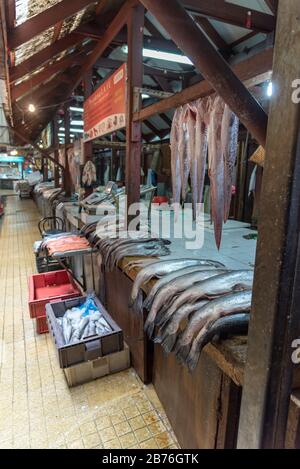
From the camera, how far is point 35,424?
2.24 meters

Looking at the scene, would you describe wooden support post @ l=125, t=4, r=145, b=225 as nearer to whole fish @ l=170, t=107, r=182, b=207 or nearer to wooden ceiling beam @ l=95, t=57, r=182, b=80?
whole fish @ l=170, t=107, r=182, b=207

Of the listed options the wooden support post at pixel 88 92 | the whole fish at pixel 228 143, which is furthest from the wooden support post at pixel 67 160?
the whole fish at pixel 228 143

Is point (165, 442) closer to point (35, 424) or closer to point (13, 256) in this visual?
point (35, 424)

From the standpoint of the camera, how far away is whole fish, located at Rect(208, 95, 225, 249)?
1.62 m

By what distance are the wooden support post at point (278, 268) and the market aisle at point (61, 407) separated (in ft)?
5.28

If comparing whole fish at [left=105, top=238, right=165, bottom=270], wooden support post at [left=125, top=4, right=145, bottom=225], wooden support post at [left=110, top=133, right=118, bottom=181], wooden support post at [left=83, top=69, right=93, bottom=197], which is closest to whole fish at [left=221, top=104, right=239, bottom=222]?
whole fish at [left=105, top=238, right=165, bottom=270]

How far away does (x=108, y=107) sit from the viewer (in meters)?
3.53

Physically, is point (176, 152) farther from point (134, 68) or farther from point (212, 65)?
point (134, 68)

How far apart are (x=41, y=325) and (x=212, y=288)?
2895mm

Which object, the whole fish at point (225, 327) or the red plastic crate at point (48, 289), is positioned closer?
the whole fish at point (225, 327)

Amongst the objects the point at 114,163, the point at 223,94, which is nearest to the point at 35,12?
→ the point at 223,94

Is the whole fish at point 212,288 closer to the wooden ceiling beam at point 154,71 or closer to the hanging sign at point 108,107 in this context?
the hanging sign at point 108,107

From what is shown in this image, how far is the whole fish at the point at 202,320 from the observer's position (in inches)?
49.1

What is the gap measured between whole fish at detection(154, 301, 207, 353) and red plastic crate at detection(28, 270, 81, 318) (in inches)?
105
